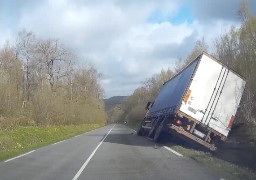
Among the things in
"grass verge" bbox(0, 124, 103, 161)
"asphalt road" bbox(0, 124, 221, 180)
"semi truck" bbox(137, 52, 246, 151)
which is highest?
"semi truck" bbox(137, 52, 246, 151)

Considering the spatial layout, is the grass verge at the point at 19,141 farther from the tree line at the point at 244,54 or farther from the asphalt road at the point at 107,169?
the tree line at the point at 244,54

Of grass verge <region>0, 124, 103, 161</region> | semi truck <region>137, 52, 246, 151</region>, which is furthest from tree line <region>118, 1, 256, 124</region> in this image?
grass verge <region>0, 124, 103, 161</region>

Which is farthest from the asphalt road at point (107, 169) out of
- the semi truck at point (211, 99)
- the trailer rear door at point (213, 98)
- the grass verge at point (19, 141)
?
the grass verge at point (19, 141)

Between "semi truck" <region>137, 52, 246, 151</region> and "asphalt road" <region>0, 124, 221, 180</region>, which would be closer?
"asphalt road" <region>0, 124, 221, 180</region>

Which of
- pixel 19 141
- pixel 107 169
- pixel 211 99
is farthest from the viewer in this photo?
pixel 19 141

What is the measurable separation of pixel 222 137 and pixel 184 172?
346 inches

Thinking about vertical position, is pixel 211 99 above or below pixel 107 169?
above

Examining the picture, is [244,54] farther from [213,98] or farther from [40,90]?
[40,90]

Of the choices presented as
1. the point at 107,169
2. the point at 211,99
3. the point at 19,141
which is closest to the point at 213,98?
the point at 211,99

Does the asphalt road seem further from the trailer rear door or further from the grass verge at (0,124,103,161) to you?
the grass verge at (0,124,103,161)

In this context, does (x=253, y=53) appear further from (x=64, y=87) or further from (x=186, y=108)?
(x=64, y=87)

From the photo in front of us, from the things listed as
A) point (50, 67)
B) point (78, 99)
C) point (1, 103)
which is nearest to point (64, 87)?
point (50, 67)

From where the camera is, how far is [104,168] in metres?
14.5

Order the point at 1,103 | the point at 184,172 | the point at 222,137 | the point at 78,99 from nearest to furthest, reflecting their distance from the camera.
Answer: the point at 184,172 → the point at 222,137 → the point at 1,103 → the point at 78,99
